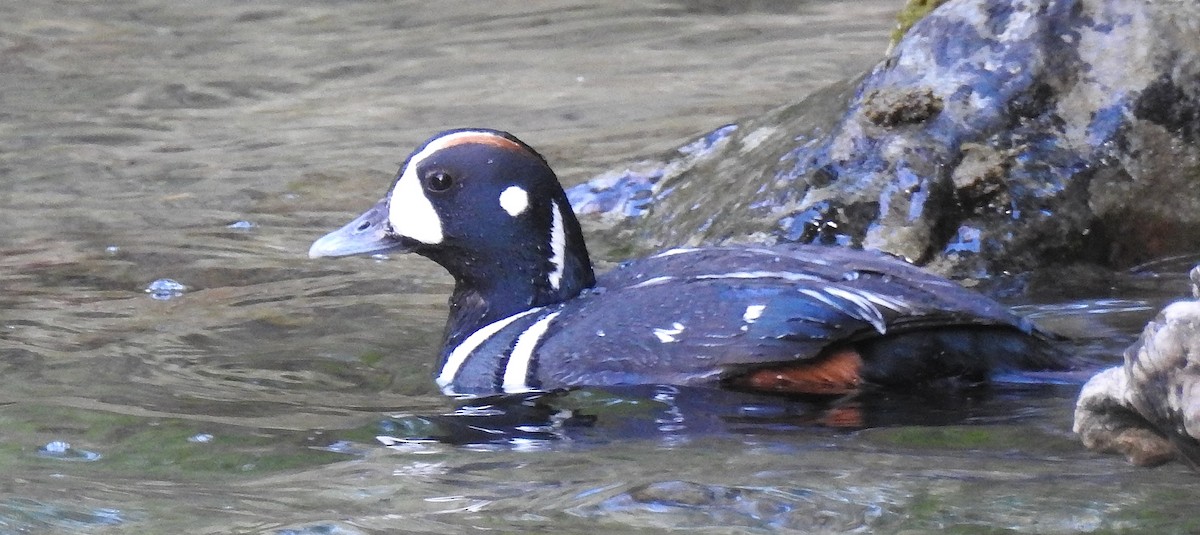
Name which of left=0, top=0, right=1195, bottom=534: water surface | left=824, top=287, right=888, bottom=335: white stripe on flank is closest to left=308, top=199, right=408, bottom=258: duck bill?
left=0, top=0, right=1195, bottom=534: water surface

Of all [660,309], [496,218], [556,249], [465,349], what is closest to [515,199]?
[496,218]

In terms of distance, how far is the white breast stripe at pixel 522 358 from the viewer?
5117mm

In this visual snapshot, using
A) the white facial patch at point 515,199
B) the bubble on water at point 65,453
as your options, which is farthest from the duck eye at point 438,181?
the bubble on water at point 65,453

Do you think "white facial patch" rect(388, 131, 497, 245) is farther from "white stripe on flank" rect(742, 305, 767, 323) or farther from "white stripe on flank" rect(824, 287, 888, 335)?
"white stripe on flank" rect(824, 287, 888, 335)

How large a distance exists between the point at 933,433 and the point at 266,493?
164cm

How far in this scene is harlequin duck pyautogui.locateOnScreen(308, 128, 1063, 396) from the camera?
481cm

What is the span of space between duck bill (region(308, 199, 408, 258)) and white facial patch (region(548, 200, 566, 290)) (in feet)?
1.62

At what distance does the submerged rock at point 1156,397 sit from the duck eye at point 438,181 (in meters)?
2.50

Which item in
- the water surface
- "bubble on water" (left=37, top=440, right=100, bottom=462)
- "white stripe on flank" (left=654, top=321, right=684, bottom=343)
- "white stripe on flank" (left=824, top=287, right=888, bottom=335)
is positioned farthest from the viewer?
"white stripe on flank" (left=654, top=321, right=684, bottom=343)

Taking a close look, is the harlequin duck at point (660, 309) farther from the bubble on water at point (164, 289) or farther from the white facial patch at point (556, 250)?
the bubble on water at point (164, 289)

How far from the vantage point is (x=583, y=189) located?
8.26 metres

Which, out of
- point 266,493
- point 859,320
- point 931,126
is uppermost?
point 931,126

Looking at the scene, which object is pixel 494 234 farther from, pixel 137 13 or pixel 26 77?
pixel 137 13

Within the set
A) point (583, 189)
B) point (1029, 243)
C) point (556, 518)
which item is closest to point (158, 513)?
point (556, 518)
